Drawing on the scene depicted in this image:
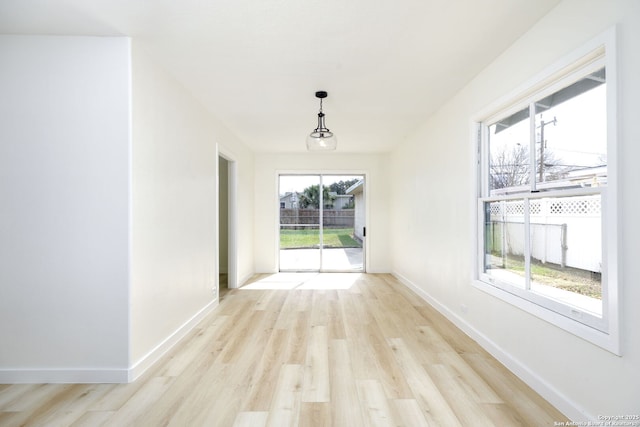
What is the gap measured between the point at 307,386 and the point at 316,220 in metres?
4.49

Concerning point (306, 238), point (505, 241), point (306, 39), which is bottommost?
point (306, 238)

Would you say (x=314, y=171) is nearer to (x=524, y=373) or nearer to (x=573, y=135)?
(x=573, y=135)

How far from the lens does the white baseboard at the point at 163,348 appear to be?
7.49 feet

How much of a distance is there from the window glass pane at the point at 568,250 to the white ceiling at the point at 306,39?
1.25m

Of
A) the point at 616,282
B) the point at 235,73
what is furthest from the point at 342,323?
the point at 235,73

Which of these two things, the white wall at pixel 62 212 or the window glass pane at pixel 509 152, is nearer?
the white wall at pixel 62 212

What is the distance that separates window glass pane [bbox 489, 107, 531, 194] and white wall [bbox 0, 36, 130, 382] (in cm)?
295

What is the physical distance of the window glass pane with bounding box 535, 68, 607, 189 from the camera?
174 centimetres

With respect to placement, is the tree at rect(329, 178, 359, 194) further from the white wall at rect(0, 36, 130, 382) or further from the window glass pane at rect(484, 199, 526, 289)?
the white wall at rect(0, 36, 130, 382)

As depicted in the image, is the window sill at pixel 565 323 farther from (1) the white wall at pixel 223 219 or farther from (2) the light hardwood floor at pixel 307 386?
(1) the white wall at pixel 223 219

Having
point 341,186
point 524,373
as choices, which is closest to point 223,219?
point 341,186

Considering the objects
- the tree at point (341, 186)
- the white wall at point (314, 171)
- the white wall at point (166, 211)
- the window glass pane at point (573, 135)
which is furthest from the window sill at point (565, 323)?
the tree at point (341, 186)

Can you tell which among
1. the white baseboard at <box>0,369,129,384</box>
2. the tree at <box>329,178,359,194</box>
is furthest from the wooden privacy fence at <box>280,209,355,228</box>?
the white baseboard at <box>0,369,129,384</box>

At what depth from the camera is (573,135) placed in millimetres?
1939
